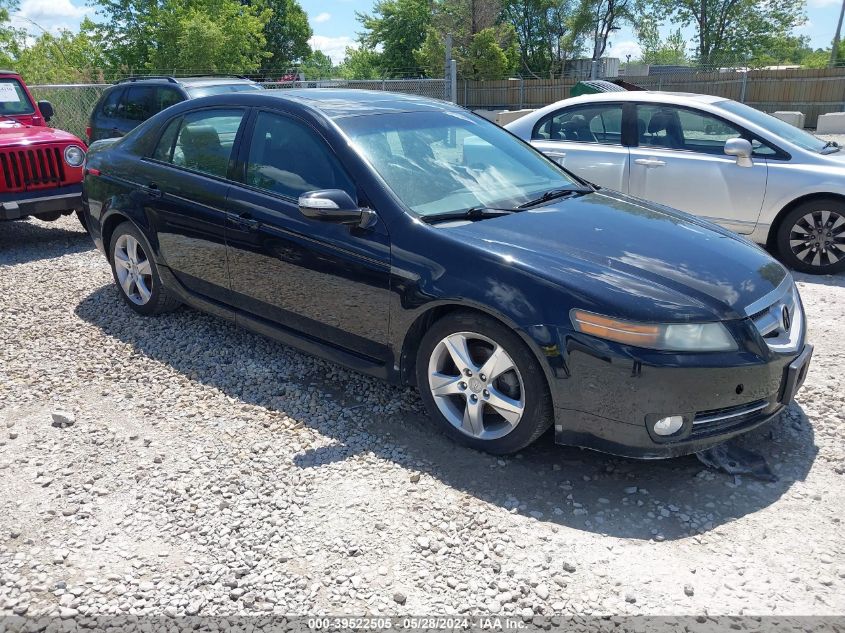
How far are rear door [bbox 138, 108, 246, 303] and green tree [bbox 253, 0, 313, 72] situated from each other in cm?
5546

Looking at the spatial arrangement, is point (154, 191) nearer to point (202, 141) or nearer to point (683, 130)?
point (202, 141)

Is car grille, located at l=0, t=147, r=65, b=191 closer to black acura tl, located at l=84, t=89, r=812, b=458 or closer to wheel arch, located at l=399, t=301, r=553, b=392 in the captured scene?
black acura tl, located at l=84, t=89, r=812, b=458

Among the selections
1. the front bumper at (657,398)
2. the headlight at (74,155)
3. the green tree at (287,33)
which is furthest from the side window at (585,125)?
the green tree at (287,33)

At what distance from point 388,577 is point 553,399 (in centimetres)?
107

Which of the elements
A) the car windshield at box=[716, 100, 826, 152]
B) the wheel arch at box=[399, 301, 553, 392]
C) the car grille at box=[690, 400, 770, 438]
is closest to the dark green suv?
the car windshield at box=[716, 100, 826, 152]

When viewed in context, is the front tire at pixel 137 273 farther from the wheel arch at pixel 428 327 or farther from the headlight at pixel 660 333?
the headlight at pixel 660 333

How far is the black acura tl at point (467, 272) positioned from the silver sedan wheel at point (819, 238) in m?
2.92

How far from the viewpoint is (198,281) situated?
486 centimetres

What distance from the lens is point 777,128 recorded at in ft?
22.9

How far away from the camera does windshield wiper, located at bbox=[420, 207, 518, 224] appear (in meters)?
3.70

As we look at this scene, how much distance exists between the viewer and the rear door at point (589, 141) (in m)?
7.26

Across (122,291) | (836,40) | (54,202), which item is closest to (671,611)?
(122,291)

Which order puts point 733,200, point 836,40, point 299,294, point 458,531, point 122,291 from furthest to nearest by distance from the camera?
point 836,40
point 733,200
point 122,291
point 299,294
point 458,531

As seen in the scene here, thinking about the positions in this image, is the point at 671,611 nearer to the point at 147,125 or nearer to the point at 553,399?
A: the point at 553,399
